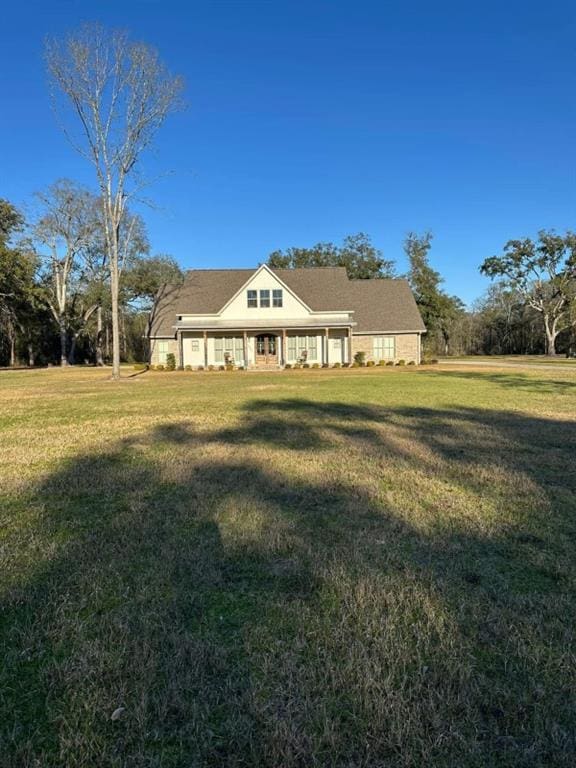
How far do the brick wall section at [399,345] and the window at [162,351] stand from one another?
12580mm

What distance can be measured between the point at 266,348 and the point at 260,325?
233cm

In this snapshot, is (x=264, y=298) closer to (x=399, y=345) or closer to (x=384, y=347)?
(x=384, y=347)

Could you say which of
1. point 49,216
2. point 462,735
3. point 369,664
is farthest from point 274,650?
point 49,216

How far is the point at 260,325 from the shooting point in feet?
103

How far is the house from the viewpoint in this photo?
32344mm

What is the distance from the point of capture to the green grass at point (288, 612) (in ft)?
6.28

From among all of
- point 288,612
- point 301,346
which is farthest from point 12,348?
point 288,612

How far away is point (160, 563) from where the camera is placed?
3.32m

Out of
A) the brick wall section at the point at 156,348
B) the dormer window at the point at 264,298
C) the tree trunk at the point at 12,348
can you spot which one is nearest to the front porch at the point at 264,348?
the brick wall section at the point at 156,348

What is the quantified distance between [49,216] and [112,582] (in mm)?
42231

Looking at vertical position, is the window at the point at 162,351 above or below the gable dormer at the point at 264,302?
below

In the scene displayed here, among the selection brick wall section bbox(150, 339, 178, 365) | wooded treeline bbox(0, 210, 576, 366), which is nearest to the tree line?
wooded treeline bbox(0, 210, 576, 366)

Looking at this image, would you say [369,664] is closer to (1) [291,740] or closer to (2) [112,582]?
(1) [291,740]

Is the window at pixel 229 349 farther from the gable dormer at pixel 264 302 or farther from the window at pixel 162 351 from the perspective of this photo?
the window at pixel 162 351
